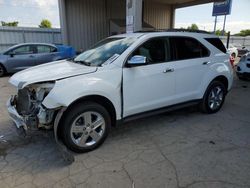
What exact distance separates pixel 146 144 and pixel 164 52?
1651mm

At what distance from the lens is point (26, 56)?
32.0 ft

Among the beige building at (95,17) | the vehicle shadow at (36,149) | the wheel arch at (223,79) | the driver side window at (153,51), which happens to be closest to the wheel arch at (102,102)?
the vehicle shadow at (36,149)

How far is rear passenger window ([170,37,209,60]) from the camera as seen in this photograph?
159 inches

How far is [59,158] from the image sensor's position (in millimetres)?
3088

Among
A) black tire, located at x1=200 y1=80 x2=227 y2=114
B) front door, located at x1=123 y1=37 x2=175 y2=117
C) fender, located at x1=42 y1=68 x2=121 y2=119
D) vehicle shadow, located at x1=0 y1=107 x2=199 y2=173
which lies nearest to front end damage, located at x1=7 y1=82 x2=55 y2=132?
fender, located at x1=42 y1=68 x2=121 y2=119

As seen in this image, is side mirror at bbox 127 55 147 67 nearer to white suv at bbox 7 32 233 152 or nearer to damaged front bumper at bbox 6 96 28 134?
white suv at bbox 7 32 233 152

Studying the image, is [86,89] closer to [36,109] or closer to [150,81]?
[36,109]

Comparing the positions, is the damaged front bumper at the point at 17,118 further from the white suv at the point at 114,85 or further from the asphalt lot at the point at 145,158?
the asphalt lot at the point at 145,158

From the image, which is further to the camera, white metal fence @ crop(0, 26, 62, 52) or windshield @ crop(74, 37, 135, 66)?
white metal fence @ crop(0, 26, 62, 52)

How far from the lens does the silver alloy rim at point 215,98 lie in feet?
15.6

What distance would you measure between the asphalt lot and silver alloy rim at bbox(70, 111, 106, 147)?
208mm

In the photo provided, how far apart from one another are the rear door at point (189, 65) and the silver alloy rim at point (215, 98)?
1.65ft

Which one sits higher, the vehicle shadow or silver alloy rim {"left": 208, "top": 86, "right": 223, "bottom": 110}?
silver alloy rim {"left": 208, "top": 86, "right": 223, "bottom": 110}

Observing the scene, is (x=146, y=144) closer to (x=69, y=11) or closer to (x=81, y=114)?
(x=81, y=114)
